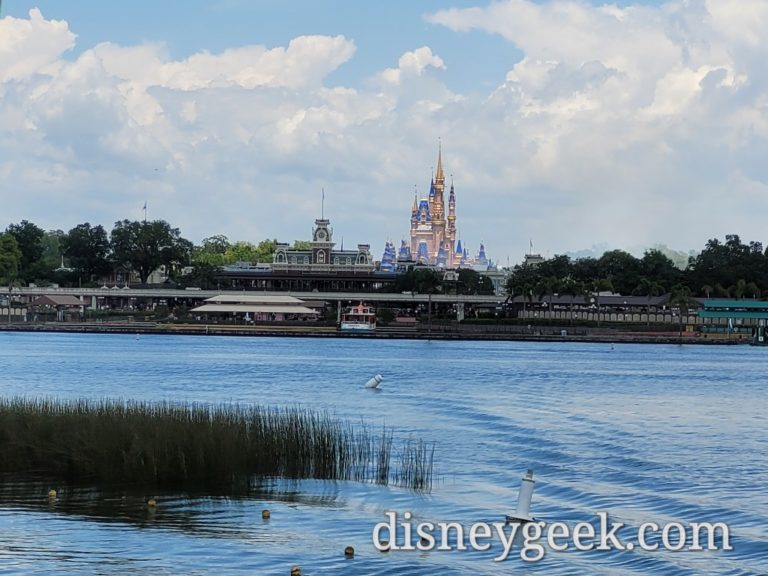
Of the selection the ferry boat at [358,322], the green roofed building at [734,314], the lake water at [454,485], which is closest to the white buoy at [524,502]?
the lake water at [454,485]

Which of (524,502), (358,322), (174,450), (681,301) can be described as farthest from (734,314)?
(524,502)

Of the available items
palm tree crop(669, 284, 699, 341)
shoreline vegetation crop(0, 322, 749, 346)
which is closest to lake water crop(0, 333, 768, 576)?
shoreline vegetation crop(0, 322, 749, 346)

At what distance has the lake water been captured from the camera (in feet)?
80.4

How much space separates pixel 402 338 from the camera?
184m

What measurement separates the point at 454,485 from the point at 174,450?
7.43m

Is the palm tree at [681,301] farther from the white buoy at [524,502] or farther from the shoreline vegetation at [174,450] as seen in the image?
the white buoy at [524,502]

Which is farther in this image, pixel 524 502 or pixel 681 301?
pixel 681 301

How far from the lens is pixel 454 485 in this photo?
111 ft

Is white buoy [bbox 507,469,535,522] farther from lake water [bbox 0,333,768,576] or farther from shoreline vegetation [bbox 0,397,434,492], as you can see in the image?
shoreline vegetation [bbox 0,397,434,492]

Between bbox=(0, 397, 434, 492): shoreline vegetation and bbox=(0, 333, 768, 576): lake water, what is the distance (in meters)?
0.94

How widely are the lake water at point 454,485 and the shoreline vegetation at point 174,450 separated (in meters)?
0.94

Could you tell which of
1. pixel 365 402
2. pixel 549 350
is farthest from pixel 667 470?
pixel 549 350

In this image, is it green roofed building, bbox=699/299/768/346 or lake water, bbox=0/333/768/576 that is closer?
lake water, bbox=0/333/768/576

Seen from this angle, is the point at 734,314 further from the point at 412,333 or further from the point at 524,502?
the point at 524,502
